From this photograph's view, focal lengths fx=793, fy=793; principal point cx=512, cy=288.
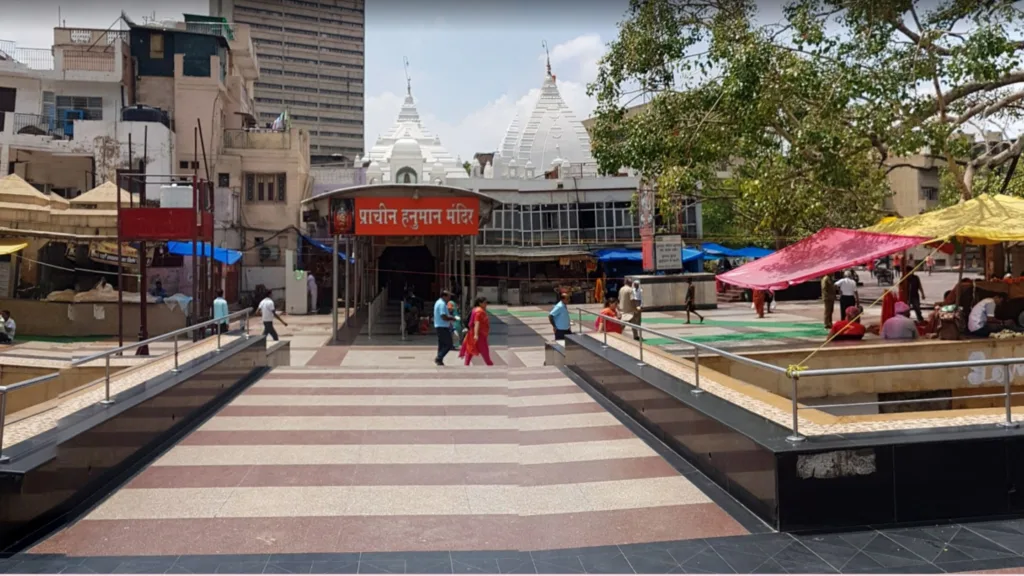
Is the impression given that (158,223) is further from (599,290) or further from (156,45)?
(156,45)

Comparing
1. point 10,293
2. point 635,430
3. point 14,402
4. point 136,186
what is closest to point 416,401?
point 635,430

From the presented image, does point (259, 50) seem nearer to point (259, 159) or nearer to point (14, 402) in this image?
point (259, 159)

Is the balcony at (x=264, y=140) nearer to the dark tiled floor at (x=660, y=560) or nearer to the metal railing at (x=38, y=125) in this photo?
the metal railing at (x=38, y=125)

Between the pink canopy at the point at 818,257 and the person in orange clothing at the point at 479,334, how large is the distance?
4181 millimetres

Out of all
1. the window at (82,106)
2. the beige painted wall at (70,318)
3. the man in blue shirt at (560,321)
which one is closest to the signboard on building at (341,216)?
the beige painted wall at (70,318)

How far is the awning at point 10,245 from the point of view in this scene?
20.4m

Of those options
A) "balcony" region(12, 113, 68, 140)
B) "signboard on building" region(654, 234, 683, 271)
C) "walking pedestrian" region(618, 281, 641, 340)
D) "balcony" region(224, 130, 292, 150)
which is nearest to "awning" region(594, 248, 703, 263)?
"signboard on building" region(654, 234, 683, 271)

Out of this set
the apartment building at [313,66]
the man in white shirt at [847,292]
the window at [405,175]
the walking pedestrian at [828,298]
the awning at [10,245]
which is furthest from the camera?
the apartment building at [313,66]

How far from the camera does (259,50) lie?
98.9 m

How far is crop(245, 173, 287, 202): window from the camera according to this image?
1318 inches

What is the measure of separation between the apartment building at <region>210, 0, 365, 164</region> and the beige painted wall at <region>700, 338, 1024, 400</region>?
89004 mm

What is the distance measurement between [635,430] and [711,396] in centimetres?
128

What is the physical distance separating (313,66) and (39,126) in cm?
7523

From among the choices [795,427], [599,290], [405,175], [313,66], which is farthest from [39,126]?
[313,66]
